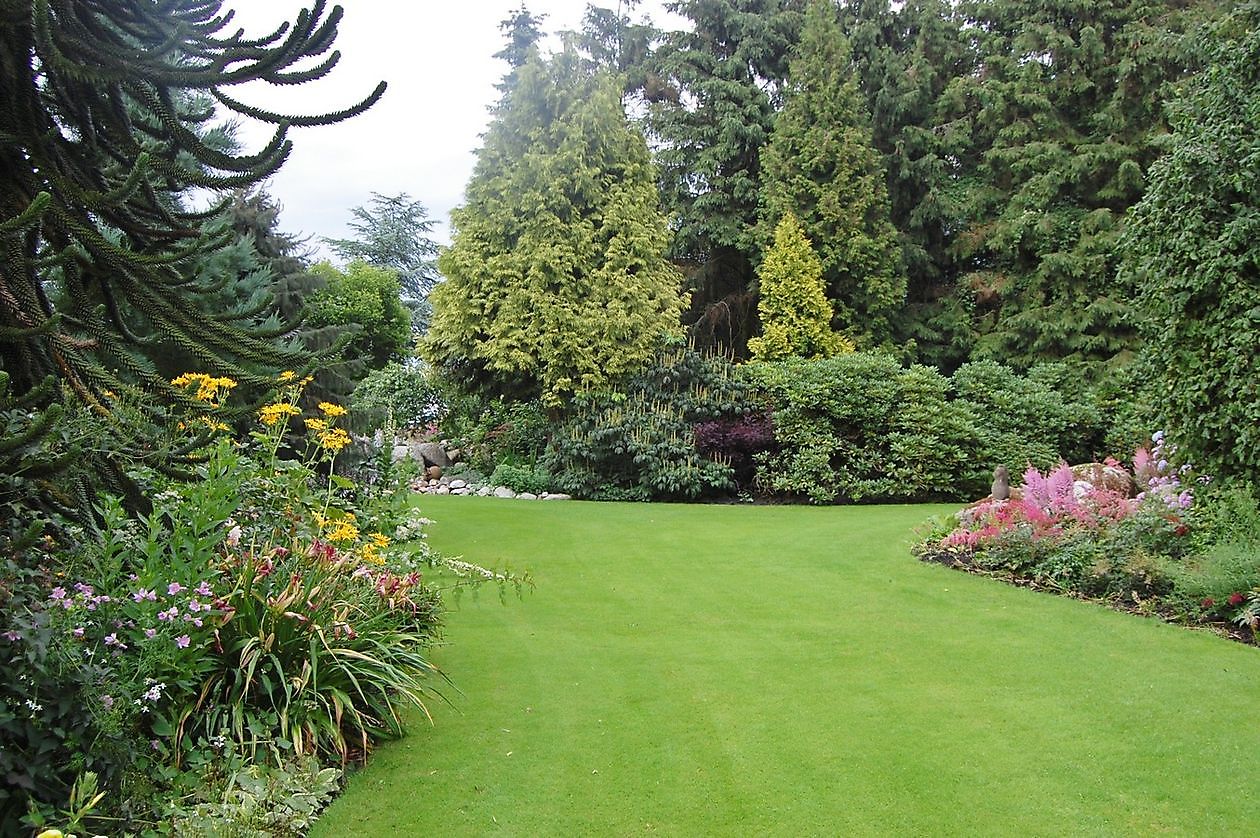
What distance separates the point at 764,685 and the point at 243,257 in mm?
6843

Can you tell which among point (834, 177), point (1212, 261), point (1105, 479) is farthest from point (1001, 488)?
point (834, 177)

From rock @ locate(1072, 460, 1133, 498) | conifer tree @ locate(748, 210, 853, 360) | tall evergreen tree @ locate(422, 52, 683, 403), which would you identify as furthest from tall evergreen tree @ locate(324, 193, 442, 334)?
rock @ locate(1072, 460, 1133, 498)

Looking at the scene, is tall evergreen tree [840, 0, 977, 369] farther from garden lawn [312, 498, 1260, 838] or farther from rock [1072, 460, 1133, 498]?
garden lawn [312, 498, 1260, 838]

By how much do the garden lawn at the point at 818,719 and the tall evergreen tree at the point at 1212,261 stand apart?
5.83 feet

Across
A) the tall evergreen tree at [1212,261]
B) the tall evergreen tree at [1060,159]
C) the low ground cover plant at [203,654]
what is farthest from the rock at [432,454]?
the tall evergreen tree at [1212,261]

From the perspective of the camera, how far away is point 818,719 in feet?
13.1

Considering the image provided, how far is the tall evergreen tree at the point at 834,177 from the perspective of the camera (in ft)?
56.7

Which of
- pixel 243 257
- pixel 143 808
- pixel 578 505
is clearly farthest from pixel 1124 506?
pixel 243 257

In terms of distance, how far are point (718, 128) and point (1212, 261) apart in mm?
13866

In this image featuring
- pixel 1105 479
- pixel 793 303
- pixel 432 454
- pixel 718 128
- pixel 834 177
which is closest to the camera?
pixel 1105 479

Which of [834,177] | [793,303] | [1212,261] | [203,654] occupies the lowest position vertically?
[203,654]

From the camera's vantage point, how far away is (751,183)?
1844 centimetres

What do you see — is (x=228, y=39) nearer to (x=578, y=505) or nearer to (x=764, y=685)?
(x=764, y=685)

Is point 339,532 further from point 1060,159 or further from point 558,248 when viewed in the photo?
point 1060,159
